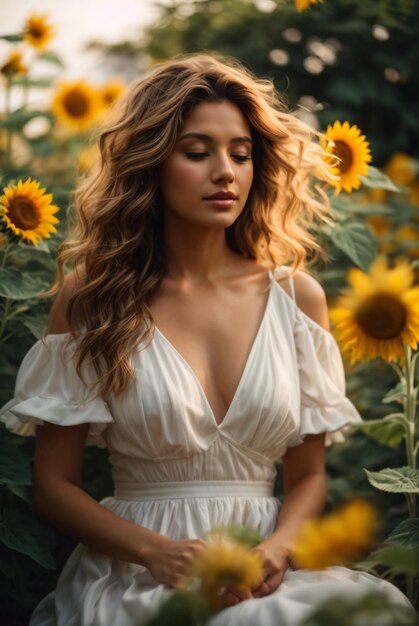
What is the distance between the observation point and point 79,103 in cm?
416

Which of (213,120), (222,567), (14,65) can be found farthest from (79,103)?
(222,567)

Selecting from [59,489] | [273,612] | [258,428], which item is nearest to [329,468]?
[258,428]

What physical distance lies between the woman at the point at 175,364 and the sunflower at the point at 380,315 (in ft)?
0.60

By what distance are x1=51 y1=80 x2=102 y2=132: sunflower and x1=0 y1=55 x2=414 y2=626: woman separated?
161cm

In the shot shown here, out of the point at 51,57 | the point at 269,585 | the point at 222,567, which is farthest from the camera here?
the point at 51,57

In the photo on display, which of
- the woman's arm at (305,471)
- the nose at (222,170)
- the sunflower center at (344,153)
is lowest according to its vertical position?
the woman's arm at (305,471)

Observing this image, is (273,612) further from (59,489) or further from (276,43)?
(276,43)

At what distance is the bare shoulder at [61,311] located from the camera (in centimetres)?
241

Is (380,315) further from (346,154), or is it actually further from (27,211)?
(27,211)

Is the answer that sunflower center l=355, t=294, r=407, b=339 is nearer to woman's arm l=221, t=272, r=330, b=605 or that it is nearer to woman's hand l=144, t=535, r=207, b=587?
woman's arm l=221, t=272, r=330, b=605

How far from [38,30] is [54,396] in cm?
191

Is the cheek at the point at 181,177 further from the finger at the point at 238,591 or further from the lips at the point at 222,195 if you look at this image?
the finger at the point at 238,591

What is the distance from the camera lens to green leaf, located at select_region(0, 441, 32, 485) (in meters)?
2.26

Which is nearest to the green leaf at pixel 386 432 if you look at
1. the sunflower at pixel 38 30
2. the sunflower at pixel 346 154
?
the sunflower at pixel 346 154
